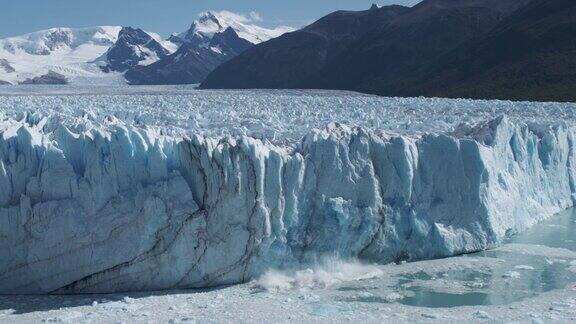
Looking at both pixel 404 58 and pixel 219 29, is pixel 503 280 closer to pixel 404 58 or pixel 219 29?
pixel 404 58

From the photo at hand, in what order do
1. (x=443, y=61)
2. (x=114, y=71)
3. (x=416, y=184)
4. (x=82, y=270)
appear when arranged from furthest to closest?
(x=114, y=71) < (x=443, y=61) < (x=416, y=184) < (x=82, y=270)

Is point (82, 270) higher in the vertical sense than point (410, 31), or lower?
lower

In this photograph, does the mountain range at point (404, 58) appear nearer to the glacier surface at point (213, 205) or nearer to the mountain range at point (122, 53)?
the mountain range at point (122, 53)

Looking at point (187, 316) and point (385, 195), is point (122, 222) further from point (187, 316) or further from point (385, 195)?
point (385, 195)

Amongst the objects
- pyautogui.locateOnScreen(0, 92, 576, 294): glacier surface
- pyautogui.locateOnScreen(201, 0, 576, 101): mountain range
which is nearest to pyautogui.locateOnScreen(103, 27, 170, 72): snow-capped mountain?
pyautogui.locateOnScreen(201, 0, 576, 101): mountain range

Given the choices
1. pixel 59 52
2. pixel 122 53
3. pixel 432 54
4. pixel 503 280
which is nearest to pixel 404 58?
pixel 432 54

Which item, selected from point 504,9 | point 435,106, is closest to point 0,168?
point 435,106

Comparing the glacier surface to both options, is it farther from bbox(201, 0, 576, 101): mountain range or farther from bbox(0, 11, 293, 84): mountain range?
bbox(0, 11, 293, 84): mountain range
